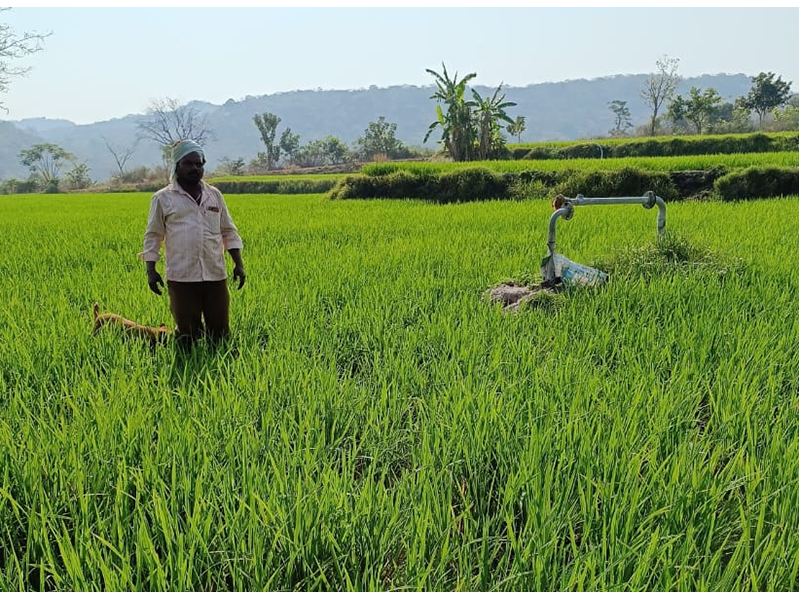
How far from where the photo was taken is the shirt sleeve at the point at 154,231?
2500mm

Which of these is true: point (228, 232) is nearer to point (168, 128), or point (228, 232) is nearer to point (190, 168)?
point (190, 168)

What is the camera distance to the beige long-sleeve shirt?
250 cm

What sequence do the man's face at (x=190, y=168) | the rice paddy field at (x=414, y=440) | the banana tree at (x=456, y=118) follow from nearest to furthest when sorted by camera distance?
1. the rice paddy field at (x=414, y=440)
2. the man's face at (x=190, y=168)
3. the banana tree at (x=456, y=118)

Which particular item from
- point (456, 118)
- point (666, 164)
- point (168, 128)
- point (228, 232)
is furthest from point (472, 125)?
point (168, 128)

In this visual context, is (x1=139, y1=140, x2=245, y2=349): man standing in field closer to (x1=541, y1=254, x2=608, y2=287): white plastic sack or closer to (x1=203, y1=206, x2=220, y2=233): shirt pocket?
(x1=203, y1=206, x2=220, y2=233): shirt pocket

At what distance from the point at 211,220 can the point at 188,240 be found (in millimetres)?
146

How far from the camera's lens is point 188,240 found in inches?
98.1

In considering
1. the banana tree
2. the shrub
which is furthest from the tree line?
the shrub

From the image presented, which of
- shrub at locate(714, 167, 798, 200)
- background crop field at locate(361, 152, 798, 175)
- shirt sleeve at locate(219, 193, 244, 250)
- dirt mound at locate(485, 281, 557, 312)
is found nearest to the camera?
shirt sleeve at locate(219, 193, 244, 250)

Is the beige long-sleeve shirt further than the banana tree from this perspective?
No

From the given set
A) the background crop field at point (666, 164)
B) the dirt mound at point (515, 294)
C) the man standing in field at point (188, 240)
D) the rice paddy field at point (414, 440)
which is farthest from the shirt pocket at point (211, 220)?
the background crop field at point (666, 164)

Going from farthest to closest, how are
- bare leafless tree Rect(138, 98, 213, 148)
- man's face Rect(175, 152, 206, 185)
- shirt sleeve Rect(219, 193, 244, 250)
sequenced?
bare leafless tree Rect(138, 98, 213, 148)
shirt sleeve Rect(219, 193, 244, 250)
man's face Rect(175, 152, 206, 185)

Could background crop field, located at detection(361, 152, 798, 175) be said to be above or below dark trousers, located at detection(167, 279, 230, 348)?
above

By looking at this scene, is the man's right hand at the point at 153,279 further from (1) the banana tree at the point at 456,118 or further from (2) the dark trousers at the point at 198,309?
(1) the banana tree at the point at 456,118
